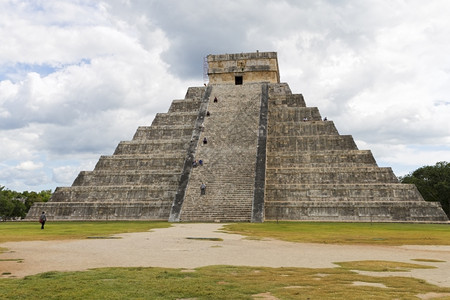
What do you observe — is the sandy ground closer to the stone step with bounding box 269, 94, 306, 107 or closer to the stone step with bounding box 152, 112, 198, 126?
the stone step with bounding box 152, 112, 198, 126

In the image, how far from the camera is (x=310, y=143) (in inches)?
1141

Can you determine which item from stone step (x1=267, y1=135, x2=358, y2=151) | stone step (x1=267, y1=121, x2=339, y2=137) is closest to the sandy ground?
stone step (x1=267, y1=135, x2=358, y2=151)

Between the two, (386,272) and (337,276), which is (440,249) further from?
(337,276)

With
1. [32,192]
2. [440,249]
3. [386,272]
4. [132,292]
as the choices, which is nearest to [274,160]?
[440,249]

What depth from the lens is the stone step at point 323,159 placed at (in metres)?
27.1

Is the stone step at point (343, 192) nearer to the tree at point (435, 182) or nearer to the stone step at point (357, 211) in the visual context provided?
the stone step at point (357, 211)

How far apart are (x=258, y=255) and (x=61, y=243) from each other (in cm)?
594

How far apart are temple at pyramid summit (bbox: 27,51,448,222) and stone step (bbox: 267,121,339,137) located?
0.22 feet

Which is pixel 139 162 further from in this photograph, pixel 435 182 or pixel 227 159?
pixel 435 182

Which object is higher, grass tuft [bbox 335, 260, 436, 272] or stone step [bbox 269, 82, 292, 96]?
stone step [bbox 269, 82, 292, 96]

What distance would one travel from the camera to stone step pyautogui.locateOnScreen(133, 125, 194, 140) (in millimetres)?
31688

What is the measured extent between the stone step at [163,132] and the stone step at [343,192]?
863 centimetres

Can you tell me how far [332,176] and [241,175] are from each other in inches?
207

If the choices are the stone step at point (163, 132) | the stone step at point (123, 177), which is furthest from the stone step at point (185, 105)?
the stone step at point (123, 177)
